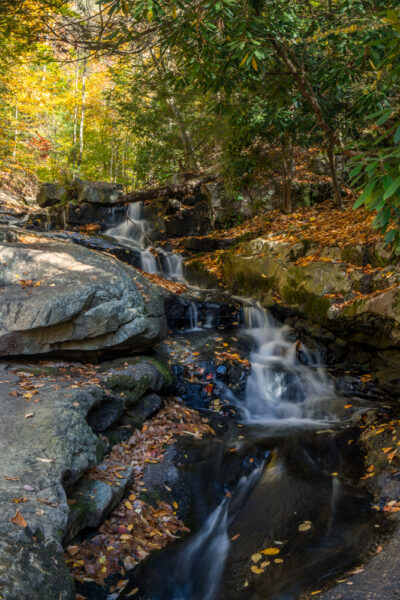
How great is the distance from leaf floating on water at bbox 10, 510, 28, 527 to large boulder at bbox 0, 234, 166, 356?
9.94ft

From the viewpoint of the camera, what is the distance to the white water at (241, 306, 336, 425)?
6730mm

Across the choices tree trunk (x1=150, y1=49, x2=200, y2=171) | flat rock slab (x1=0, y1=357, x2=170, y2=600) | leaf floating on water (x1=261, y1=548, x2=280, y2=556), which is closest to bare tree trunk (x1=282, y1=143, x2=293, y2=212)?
tree trunk (x1=150, y1=49, x2=200, y2=171)

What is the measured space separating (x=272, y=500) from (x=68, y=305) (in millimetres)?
3640

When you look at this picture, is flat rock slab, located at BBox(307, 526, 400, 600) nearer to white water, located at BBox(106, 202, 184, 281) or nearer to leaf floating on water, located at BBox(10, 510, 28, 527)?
leaf floating on water, located at BBox(10, 510, 28, 527)

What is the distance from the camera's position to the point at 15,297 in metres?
5.62

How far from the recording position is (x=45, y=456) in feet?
11.6

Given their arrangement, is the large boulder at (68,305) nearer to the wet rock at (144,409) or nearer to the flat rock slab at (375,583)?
the wet rock at (144,409)

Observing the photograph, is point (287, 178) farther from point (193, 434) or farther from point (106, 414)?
point (106, 414)

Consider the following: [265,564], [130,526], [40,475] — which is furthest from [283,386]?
[40,475]

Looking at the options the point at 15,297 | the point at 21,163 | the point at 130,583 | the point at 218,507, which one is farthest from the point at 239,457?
the point at 21,163

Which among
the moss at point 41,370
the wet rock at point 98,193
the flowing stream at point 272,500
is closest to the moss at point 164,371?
the flowing stream at point 272,500

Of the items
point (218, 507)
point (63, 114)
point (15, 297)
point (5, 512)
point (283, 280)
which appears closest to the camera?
point (5, 512)

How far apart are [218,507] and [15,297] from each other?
389 cm

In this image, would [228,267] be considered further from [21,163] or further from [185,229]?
[21,163]
